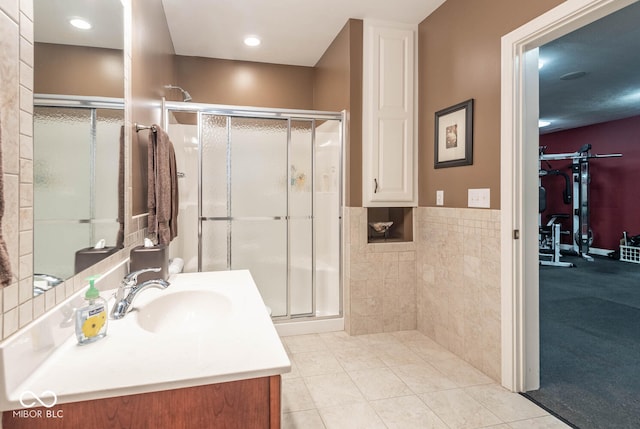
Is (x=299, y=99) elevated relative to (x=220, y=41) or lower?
lower

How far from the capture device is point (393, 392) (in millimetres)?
2035

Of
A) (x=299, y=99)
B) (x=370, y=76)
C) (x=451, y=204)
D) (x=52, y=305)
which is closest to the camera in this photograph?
(x=52, y=305)

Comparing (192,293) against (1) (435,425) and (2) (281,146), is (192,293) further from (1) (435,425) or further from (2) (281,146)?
(2) (281,146)

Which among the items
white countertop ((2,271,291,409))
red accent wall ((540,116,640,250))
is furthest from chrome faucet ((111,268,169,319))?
red accent wall ((540,116,640,250))

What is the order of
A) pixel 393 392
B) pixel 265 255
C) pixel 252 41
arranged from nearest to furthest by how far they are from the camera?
1. pixel 393 392
2. pixel 265 255
3. pixel 252 41

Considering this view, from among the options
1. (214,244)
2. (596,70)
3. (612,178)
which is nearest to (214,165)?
(214,244)

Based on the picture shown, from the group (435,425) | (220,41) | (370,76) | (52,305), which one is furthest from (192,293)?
(220,41)

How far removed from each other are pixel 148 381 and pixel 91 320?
1.08 ft

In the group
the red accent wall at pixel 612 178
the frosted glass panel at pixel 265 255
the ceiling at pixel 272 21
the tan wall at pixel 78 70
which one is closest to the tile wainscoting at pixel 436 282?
the frosted glass panel at pixel 265 255

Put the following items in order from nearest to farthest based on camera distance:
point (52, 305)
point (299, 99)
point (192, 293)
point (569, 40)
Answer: point (52, 305), point (192, 293), point (569, 40), point (299, 99)

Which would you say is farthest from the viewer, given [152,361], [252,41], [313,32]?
[252,41]

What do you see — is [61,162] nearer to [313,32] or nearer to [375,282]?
[375,282]

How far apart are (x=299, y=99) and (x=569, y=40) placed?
256 cm

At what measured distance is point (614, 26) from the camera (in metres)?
2.93
